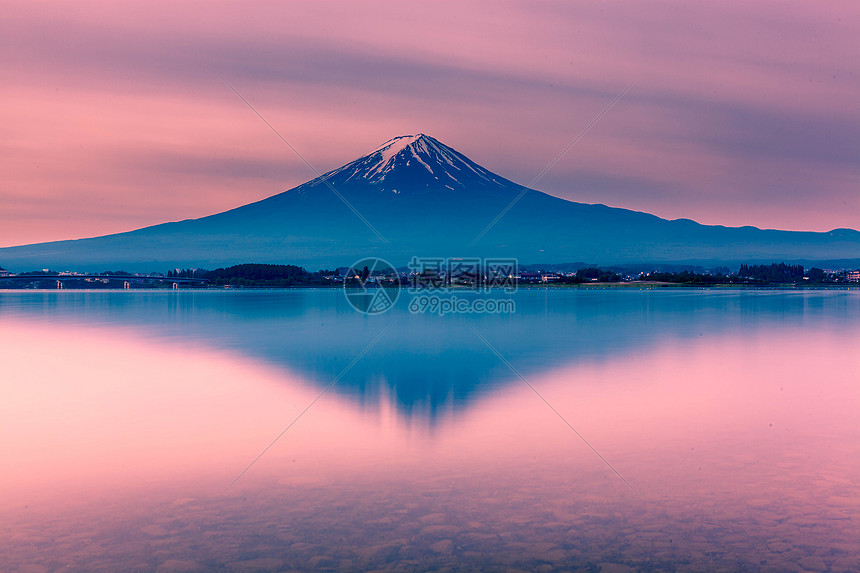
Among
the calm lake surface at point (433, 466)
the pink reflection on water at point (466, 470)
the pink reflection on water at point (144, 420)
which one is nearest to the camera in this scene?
the calm lake surface at point (433, 466)

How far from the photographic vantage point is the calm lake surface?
5.82 m

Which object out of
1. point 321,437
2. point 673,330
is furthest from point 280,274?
point 321,437

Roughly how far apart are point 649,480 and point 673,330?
24.8 meters

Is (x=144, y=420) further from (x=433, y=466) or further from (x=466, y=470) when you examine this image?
(x=466, y=470)

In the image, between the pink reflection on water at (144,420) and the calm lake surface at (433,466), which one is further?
the pink reflection on water at (144,420)

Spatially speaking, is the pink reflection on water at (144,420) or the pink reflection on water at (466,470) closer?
the pink reflection on water at (466,470)

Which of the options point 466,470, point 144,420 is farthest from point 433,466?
point 144,420

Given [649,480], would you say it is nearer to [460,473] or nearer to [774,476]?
[774,476]

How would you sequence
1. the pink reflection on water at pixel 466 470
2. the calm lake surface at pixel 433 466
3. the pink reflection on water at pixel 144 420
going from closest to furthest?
the calm lake surface at pixel 433 466 → the pink reflection on water at pixel 466 470 → the pink reflection on water at pixel 144 420

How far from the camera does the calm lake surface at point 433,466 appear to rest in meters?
5.82

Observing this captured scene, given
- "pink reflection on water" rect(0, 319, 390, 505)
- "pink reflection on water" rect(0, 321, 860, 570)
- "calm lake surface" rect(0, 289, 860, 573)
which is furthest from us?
"pink reflection on water" rect(0, 319, 390, 505)

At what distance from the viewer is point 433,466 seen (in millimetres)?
8398

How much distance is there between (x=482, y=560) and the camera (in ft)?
18.4

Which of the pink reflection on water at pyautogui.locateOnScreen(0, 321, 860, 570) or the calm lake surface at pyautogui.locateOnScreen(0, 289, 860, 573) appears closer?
the calm lake surface at pyautogui.locateOnScreen(0, 289, 860, 573)
